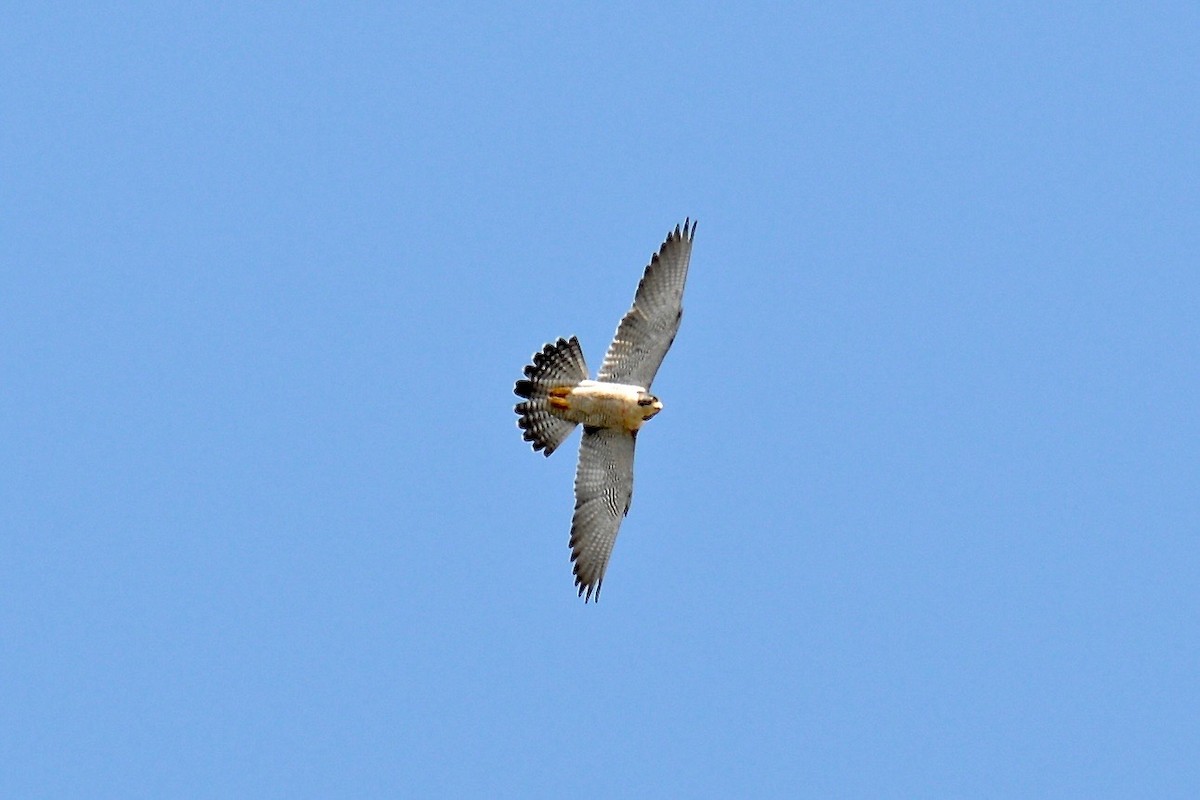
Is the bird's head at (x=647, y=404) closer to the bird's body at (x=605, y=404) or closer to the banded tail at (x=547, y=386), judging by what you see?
the bird's body at (x=605, y=404)

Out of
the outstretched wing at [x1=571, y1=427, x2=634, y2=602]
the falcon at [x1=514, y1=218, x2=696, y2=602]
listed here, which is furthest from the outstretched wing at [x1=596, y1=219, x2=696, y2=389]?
the outstretched wing at [x1=571, y1=427, x2=634, y2=602]

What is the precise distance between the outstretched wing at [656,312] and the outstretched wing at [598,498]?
2.77 feet

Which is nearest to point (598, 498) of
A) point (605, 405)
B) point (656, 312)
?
point (605, 405)

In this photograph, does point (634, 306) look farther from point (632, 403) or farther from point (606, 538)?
point (606, 538)

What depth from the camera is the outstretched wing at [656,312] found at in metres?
18.8

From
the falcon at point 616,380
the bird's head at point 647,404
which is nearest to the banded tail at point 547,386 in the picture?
the falcon at point 616,380

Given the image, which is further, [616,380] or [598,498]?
[598,498]

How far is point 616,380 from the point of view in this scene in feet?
62.7

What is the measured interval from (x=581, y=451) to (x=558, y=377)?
0.92 meters

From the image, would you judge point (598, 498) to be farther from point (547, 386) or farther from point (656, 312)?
point (656, 312)

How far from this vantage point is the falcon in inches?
742

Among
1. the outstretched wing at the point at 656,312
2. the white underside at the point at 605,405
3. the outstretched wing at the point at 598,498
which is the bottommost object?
the outstretched wing at the point at 598,498

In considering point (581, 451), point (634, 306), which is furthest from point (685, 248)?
point (581, 451)

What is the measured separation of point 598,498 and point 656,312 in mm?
2113
